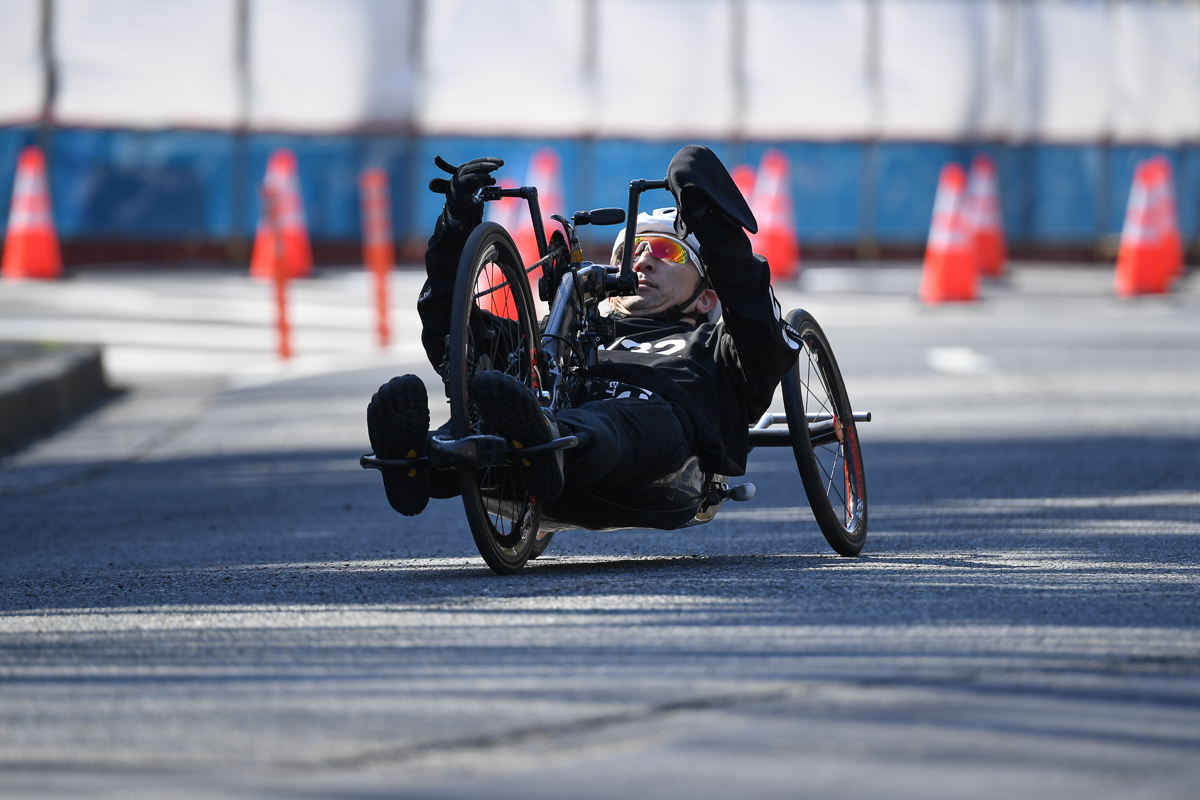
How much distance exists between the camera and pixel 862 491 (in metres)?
5.05

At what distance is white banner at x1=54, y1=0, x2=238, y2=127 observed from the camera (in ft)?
58.6

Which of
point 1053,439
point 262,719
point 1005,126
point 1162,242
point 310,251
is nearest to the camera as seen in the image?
point 262,719

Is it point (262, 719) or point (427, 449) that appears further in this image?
point (427, 449)

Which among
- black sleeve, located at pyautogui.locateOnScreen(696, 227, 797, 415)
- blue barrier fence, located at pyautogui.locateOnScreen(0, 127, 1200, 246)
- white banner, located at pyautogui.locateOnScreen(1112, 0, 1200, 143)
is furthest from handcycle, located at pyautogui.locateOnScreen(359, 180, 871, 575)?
white banner, located at pyautogui.locateOnScreen(1112, 0, 1200, 143)

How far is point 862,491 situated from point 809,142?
49.6 feet

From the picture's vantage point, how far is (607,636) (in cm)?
345

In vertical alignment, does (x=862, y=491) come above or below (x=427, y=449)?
below

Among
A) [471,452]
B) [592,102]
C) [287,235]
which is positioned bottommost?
[287,235]

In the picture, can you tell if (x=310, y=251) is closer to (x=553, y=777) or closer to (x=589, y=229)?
(x=589, y=229)

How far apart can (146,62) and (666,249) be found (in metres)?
14.3

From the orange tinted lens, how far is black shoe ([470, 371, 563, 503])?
106cm

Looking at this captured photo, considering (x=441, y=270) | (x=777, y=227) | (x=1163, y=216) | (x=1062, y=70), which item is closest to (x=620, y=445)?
(x=441, y=270)

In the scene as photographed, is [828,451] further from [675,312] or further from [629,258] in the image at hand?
[629,258]

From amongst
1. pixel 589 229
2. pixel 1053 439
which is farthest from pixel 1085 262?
pixel 1053 439
